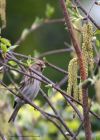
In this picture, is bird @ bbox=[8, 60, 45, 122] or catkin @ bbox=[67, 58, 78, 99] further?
bird @ bbox=[8, 60, 45, 122]

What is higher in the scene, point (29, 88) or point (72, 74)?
point (72, 74)

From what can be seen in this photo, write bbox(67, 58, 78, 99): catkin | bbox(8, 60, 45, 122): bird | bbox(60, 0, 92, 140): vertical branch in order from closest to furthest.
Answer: bbox(60, 0, 92, 140): vertical branch → bbox(67, 58, 78, 99): catkin → bbox(8, 60, 45, 122): bird

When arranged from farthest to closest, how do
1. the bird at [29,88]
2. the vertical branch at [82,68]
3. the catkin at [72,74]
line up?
the bird at [29,88], the catkin at [72,74], the vertical branch at [82,68]

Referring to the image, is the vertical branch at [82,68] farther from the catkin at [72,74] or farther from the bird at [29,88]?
the bird at [29,88]

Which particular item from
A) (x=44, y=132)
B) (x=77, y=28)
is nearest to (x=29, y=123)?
(x=44, y=132)

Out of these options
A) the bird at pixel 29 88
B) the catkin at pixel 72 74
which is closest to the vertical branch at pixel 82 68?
the catkin at pixel 72 74

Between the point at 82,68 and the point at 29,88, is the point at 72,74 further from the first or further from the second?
the point at 29,88

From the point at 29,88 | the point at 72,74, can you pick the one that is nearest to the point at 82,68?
the point at 72,74

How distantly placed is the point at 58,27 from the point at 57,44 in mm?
677

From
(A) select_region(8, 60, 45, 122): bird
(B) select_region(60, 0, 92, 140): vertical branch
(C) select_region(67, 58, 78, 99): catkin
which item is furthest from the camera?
(A) select_region(8, 60, 45, 122): bird

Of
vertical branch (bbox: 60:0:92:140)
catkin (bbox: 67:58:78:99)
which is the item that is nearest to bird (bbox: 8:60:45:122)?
catkin (bbox: 67:58:78:99)

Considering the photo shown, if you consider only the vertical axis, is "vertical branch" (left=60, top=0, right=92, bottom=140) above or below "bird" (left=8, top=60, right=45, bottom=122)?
above

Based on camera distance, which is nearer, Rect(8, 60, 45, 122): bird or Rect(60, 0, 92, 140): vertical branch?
Rect(60, 0, 92, 140): vertical branch

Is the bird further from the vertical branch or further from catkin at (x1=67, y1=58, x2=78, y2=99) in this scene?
the vertical branch
